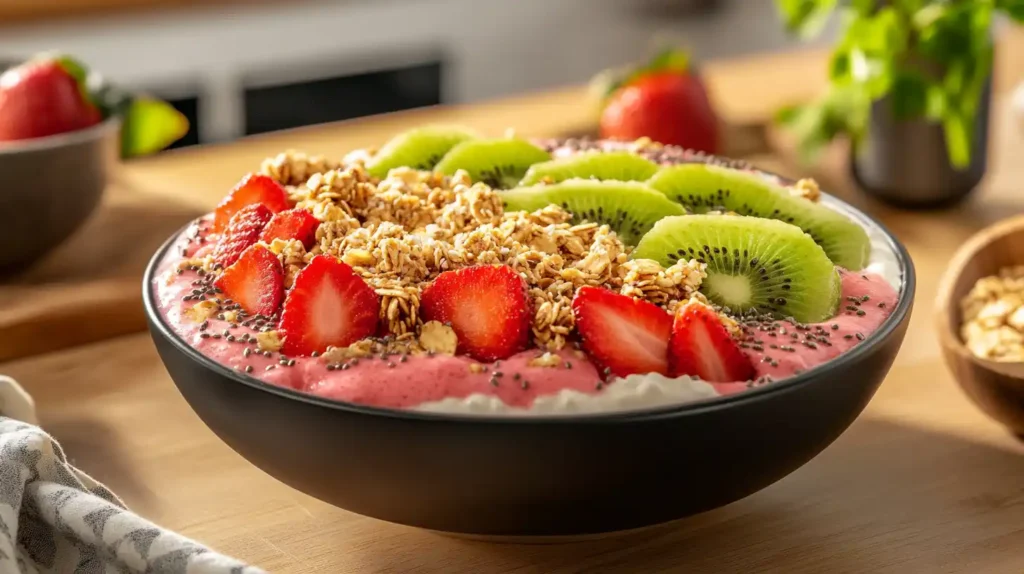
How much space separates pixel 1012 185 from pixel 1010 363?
0.88 meters

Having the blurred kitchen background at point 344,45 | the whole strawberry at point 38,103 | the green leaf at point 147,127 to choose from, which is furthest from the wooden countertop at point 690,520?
the blurred kitchen background at point 344,45

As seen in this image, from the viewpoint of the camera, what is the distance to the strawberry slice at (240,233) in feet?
3.84

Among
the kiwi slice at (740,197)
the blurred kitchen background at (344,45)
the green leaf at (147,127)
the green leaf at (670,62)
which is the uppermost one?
the kiwi slice at (740,197)

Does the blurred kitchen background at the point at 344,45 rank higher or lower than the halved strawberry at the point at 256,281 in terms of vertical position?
lower

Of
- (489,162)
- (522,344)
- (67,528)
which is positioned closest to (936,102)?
(489,162)

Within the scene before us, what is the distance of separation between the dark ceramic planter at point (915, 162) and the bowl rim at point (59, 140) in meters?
1.12

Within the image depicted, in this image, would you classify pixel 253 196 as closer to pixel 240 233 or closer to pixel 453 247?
pixel 240 233

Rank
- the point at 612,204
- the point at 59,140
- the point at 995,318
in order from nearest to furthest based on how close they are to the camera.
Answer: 1. the point at 612,204
2. the point at 995,318
3. the point at 59,140

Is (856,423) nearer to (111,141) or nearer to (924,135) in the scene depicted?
(924,135)

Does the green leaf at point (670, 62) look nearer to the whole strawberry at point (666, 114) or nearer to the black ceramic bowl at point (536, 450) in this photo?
the whole strawberry at point (666, 114)

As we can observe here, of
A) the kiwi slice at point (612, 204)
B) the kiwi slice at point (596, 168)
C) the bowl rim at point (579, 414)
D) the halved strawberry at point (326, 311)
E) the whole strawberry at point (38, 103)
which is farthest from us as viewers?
the whole strawberry at point (38, 103)

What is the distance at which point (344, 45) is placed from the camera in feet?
12.5

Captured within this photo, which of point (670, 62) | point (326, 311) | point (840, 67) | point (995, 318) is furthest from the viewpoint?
point (670, 62)

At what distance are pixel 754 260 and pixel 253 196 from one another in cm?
50
